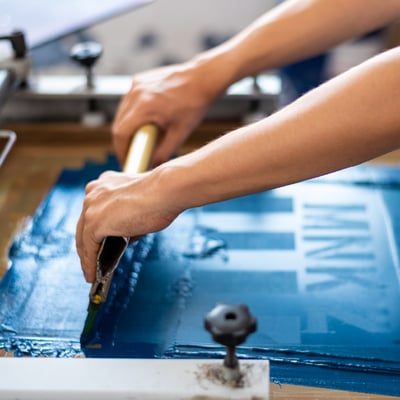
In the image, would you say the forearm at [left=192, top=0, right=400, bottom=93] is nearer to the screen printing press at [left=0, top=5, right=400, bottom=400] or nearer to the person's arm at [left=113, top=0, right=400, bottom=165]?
the person's arm at [left=113, top=0, right=400, bottom=165]

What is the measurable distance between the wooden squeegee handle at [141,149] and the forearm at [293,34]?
130mm

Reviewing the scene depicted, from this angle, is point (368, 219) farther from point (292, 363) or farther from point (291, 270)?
point (292, 363)

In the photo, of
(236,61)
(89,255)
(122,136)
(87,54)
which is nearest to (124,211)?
(89,255)

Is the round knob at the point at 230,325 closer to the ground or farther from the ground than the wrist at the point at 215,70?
closer to the ground

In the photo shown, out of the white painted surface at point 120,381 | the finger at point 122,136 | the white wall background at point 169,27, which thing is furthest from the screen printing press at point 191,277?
the white wall background at point 169,27

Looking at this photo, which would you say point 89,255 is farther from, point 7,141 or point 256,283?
point 7,141

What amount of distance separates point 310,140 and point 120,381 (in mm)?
302

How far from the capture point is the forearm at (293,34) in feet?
3.69

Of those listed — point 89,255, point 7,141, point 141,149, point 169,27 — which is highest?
point 169,27

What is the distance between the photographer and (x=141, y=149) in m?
1.08

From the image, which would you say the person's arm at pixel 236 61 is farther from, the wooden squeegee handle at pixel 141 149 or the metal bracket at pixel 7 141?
the metal bracket at pixel 7 141

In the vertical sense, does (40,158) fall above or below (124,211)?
above

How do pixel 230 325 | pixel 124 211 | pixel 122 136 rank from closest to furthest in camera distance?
pixel 230 325, pixel 124 211, pixel 122 136

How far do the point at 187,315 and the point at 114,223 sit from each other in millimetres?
165
